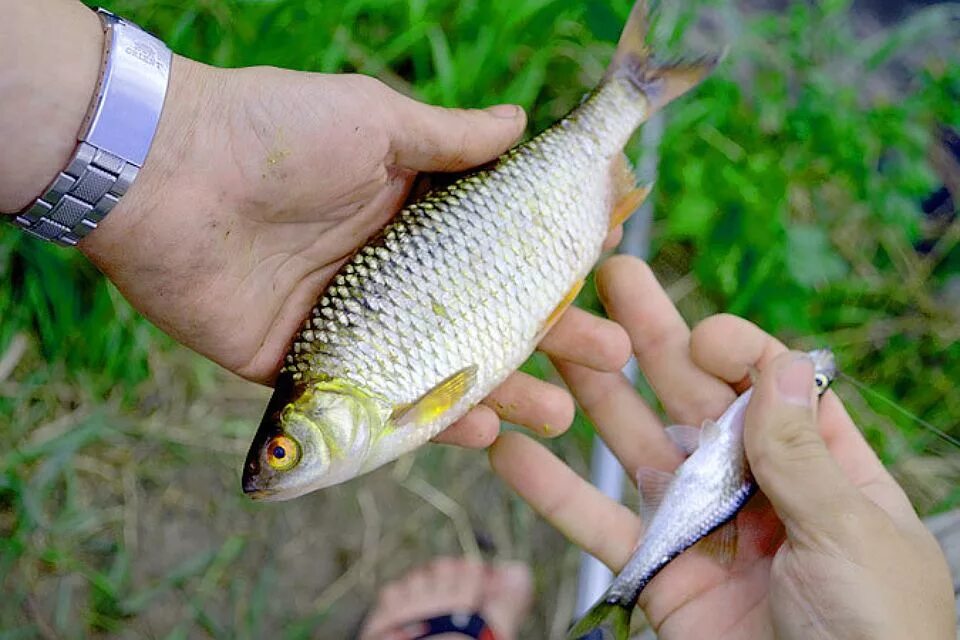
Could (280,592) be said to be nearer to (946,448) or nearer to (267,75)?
(267,75)

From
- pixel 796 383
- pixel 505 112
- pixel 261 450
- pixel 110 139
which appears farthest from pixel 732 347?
pixel 110 139

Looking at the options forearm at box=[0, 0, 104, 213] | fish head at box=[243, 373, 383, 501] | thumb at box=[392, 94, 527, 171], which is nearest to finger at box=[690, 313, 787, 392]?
thumb at box=[392, 94, 527, 171]

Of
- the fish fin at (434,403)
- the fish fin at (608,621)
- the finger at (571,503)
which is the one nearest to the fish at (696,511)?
the fish fin at (608,621)

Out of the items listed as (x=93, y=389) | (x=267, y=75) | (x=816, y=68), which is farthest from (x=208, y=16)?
(x=816, y=68)

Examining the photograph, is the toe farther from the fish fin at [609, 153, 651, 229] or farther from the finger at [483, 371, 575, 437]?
the fish fin at [609, 153, 651, 229]

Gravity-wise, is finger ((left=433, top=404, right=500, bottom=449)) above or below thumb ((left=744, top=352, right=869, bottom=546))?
below

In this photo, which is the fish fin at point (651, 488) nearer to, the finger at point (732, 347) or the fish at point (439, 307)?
the finger at point (732, 347)

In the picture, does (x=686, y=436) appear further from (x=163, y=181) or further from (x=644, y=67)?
(x=163, y=181)

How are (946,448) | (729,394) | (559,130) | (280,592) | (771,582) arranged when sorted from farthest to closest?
1. (946,448)
2. (280,592)
3. (729,394)
4. (559,130)
5. (771,582)
